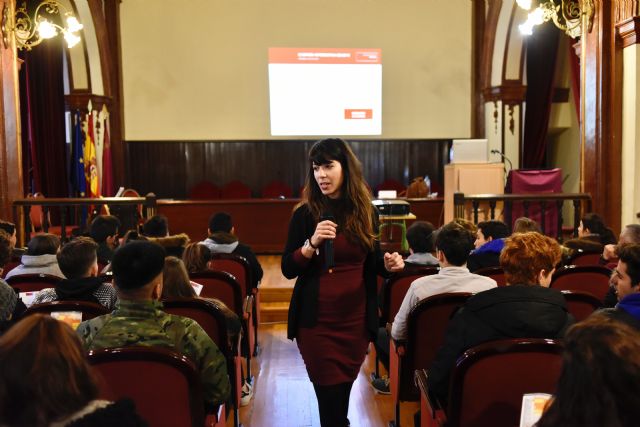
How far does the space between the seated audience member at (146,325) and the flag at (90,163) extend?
27.2ft

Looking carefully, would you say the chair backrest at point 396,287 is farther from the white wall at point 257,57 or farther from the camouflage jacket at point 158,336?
the white wall at point 257,57

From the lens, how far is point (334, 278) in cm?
213

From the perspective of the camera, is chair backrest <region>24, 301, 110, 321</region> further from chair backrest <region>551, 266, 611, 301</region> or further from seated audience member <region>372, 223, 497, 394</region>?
chair backrest <region>551, 266, 611, 301</region>

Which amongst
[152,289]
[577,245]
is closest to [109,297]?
[152,289]

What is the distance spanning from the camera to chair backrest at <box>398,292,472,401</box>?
2.56 metres

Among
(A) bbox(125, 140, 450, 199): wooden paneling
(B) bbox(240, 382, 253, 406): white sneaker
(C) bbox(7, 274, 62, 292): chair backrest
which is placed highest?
(A) bbox(125, 140, 450, 199): wooden paneling

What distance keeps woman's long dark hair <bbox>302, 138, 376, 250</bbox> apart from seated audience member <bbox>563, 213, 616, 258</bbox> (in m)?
2.34

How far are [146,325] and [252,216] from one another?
7.36m

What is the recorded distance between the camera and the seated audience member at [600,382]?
0.97 m

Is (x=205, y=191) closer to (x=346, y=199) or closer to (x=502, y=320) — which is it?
(x=346, y=199)

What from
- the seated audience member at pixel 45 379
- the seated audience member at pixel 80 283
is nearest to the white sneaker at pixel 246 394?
the seated audience member at pixel 80 283

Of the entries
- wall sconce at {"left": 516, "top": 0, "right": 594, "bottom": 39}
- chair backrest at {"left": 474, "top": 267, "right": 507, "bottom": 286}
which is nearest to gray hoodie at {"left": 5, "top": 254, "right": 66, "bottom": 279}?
chair backrest at {"left": 474, "top": 267, "right": 507, "bottom": 286}

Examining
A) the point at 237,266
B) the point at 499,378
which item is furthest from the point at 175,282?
A: the point at 499,378

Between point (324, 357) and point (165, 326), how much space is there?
57 cm
